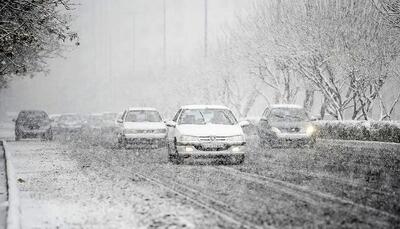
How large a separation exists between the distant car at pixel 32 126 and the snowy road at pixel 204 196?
1852 cm

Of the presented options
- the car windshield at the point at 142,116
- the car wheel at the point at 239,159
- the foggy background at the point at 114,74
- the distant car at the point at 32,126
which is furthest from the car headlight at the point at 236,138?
the foggy background at the point at 114,74

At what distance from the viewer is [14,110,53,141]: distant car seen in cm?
3716

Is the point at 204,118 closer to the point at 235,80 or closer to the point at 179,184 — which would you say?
the point at 179,184

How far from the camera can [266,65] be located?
153 ft

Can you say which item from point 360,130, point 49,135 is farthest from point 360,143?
point 49,135

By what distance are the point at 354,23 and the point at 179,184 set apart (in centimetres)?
2388

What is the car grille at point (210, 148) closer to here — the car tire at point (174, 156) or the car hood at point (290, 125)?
the car tire at point (174, 156)

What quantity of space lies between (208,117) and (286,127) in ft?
19.1

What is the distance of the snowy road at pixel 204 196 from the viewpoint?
9336 millimetres

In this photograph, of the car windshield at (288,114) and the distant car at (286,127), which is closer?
the distant car at (286,127)

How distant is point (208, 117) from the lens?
20109mm

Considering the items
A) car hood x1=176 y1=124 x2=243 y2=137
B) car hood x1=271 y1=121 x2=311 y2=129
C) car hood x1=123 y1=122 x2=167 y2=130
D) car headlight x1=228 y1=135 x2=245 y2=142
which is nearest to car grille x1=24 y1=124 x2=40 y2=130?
car hood x1=123 y1=122 x2=167 y2=130

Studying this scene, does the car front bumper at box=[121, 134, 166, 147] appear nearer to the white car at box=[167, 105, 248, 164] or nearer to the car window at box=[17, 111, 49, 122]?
the white car at box=[167, 105, 248, 164]

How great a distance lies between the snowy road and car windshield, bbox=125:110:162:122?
8885mm
